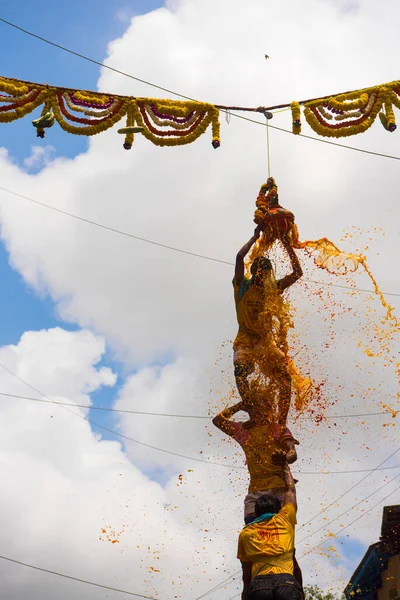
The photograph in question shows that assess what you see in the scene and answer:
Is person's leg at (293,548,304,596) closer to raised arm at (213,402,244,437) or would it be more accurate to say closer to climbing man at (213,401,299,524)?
climbing man at (213,401,299,524)

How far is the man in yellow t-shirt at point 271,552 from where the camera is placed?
7.43 m

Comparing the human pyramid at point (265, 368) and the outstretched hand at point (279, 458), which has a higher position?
the human pyramid at point (265, 368)

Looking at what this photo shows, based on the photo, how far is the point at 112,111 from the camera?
413 inches

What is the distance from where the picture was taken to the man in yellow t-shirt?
7.43 m

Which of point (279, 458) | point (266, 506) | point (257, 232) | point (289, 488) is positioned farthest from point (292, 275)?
point (266, 506)

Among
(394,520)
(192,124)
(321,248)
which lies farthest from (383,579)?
(192,124)

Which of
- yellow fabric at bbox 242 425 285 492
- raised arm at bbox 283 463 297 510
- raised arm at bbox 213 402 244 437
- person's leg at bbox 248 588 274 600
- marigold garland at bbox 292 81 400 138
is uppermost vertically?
marigold garland at bbox 292 81 400 138

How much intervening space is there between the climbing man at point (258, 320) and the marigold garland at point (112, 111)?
5.61ft

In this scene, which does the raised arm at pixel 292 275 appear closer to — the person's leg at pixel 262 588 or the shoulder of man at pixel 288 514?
the shoulder of man at pixel 288 514

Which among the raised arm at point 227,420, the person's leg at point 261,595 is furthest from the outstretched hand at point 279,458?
the person's leg at point 261,595

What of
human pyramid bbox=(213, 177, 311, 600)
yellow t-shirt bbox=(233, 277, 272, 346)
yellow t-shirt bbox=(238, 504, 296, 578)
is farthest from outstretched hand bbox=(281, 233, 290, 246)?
yellow t-shirt bbox=(238, 504, 296, 578)

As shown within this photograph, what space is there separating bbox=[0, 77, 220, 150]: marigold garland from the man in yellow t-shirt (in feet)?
16.0

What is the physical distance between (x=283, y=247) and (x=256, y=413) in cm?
223

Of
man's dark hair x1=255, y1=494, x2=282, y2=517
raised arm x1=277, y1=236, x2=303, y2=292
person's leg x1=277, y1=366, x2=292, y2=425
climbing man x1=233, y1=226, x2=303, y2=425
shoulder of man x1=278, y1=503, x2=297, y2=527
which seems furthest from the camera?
raised arm x1=277, y1=236, x2=303, y2=292
